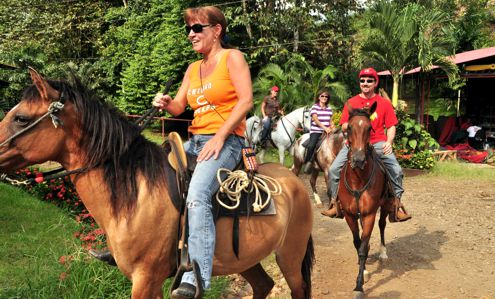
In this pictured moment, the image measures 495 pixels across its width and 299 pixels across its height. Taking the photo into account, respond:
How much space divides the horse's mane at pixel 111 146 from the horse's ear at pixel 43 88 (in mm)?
58

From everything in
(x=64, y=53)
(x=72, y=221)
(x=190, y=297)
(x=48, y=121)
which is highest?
(x=64, y=53)

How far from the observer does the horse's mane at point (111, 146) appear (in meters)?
2.56

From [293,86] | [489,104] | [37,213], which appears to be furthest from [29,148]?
[489,104]

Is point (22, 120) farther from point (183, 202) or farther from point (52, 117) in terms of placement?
point (183, 202)

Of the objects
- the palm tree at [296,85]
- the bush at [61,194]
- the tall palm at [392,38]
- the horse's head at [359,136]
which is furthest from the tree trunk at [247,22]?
the horse's head at [359,136]

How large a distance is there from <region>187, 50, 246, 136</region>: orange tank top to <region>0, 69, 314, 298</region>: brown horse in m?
0.38

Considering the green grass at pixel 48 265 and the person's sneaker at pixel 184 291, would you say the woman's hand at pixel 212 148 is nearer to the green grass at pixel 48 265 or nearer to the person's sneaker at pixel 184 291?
the person's sneaker at pixel 184 291

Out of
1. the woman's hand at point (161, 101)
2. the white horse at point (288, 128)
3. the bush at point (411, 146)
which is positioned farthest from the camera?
the bush at point (411, 146)

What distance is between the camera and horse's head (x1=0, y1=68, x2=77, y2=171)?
240 cm

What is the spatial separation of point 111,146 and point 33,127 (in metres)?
0.45

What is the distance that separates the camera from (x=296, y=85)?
16562 millimetres

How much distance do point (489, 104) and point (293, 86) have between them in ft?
30.3

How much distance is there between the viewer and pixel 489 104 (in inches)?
732

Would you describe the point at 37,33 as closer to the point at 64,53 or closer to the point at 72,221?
the point at 64,53
